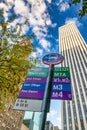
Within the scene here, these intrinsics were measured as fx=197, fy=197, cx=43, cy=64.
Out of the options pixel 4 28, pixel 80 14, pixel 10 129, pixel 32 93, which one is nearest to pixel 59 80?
pixel 32 93

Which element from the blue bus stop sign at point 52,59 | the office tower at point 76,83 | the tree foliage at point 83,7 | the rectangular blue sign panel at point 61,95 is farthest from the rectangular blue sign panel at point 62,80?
the office tower at point 76,83

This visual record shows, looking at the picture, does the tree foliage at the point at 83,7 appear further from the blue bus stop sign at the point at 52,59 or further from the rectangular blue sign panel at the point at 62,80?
the rectangular blue sign panel at the point at 62,80

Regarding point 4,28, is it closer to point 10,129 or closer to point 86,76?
point 10,129

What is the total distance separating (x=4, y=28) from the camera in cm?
1639

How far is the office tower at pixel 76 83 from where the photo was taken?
128 metres

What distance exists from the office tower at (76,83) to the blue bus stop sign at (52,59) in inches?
4800

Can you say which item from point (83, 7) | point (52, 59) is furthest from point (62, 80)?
point (83, 7)

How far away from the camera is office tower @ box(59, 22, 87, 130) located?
421 ft

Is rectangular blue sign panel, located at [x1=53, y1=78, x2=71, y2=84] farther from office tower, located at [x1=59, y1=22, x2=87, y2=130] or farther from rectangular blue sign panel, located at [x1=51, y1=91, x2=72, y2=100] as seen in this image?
office tower, located at [x1=59, y1=22, x2=87, y2=130]

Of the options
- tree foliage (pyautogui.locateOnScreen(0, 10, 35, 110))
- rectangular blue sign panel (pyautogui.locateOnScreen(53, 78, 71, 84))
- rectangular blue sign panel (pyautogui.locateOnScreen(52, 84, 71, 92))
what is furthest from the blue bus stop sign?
tree foliage (pyautogui.locateOnScreen(0, 10, 35, 110))

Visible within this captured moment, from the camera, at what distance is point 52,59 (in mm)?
8602

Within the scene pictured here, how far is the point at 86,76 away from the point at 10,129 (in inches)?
3963

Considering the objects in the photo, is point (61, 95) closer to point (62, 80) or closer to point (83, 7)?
point (62, 80)

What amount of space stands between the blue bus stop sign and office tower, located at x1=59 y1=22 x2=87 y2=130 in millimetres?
121921
